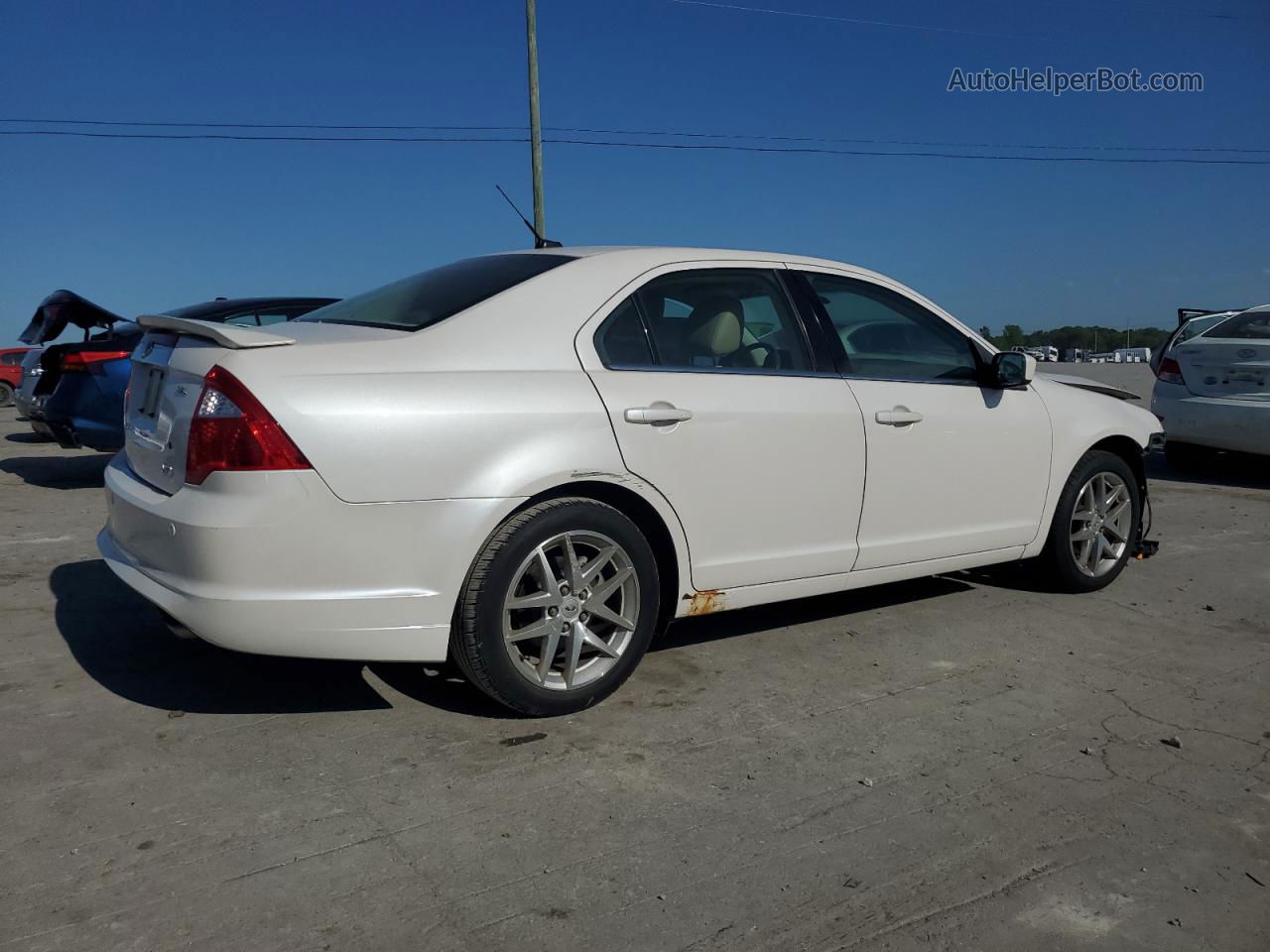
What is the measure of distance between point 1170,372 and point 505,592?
27.6 ft

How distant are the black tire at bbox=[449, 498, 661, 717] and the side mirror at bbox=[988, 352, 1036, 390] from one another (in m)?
2.10

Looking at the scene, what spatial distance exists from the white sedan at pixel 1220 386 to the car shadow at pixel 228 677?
7777 millimetres

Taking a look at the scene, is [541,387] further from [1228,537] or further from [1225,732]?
[1228,537]

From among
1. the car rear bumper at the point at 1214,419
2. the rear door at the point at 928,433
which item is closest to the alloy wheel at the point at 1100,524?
the rear door at the point at 928,433

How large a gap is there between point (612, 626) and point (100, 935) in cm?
182

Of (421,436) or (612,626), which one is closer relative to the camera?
(421,436)

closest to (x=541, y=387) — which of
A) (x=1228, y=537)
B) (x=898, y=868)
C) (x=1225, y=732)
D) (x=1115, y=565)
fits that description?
(x=898, y=868)

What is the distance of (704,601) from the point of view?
395cm

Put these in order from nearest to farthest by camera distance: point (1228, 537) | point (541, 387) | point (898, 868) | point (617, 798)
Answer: point (898, 868) < point (617, 798) < point (541, 387) < point (1228, 537)

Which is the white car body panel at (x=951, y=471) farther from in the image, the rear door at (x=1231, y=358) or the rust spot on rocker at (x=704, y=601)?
the rear door at (x=1231, y=358)

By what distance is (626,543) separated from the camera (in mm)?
3635

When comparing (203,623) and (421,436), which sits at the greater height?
(421,436)

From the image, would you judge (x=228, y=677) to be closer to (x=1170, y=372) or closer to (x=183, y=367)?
(x=183, y=367)

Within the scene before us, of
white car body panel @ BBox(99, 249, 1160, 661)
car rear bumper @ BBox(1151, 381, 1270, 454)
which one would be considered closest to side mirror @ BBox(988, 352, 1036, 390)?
white car body panel @ BBox(99, 249, 1160, 661)
